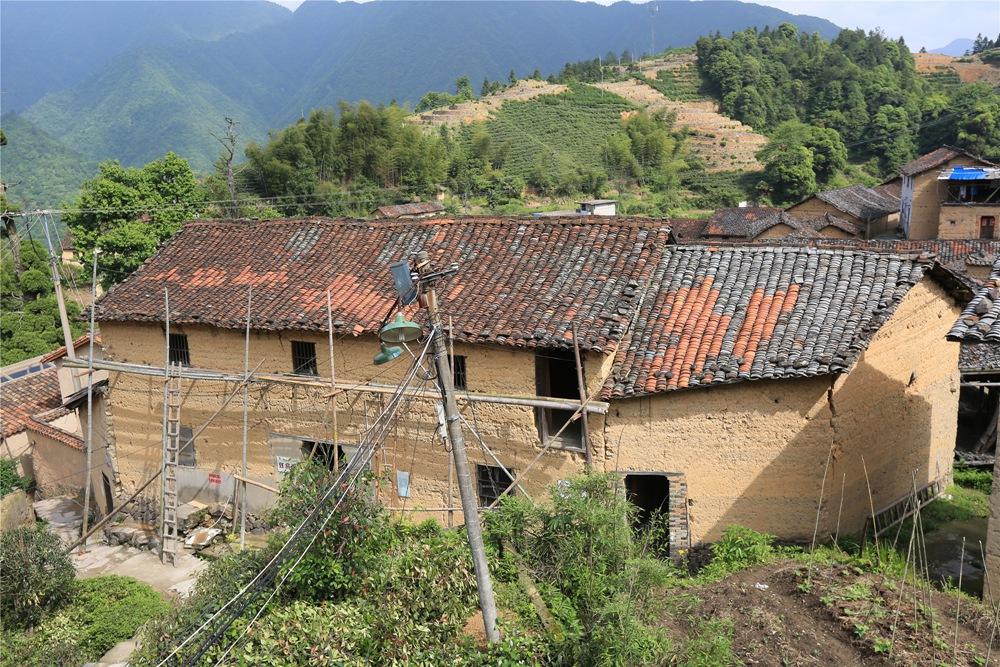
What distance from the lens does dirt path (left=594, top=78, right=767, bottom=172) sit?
75.8m

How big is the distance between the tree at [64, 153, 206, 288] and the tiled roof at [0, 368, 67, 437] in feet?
37.7

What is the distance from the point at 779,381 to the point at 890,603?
3.37m

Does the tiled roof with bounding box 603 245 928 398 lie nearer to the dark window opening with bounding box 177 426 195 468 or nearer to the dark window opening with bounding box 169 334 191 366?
the dark window opening with bounding box 169 334 191 366

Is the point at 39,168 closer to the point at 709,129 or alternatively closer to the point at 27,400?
the point at 27,400

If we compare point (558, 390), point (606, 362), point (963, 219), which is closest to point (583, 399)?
point (606, 362)

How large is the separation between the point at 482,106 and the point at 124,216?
56927 millimetres

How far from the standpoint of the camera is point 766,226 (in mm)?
40875

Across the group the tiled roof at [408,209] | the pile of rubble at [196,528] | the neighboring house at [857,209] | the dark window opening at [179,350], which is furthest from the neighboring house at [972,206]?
the dark window opening at [179,350]

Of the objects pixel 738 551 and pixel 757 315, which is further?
pixel 757 315

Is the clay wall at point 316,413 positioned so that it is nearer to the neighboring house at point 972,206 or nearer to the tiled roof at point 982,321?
the tiled roof at point 982,321

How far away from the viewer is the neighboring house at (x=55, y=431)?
691 inches

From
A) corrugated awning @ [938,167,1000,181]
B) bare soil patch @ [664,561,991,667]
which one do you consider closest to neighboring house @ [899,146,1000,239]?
corrugated awning @ [938,167,1000,181]

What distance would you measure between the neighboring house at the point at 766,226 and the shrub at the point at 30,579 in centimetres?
3395

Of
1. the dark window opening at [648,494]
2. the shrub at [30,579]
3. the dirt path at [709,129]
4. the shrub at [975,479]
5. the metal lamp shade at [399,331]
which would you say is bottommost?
the shrub at [30,579]
